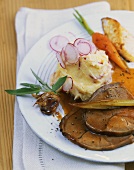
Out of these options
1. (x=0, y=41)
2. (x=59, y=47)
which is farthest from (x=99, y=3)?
(x=0, y=41)

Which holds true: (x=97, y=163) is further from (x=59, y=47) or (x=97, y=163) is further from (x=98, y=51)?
(x=59, y=47)

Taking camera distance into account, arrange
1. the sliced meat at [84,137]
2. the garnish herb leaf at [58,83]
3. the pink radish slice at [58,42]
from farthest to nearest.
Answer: the pink radish slice at [58,42] < the garnish herb leaf at [58,83] < the sliced meat at [84,137]

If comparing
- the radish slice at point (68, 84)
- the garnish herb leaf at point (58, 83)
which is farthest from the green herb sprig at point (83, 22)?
the garnish herb leaf at point (58, 83)

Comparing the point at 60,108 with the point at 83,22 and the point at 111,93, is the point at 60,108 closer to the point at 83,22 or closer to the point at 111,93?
the point at 111,93

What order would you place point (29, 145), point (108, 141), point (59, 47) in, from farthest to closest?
1. point (59, 47)
2. point (29, 145)
3. point (108, 141)

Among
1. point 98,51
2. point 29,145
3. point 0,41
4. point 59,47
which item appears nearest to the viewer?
point 29,145

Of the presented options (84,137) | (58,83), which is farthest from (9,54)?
(84,137)

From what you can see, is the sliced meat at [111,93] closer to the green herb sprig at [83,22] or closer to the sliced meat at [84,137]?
the sliced meat at [84,137]
